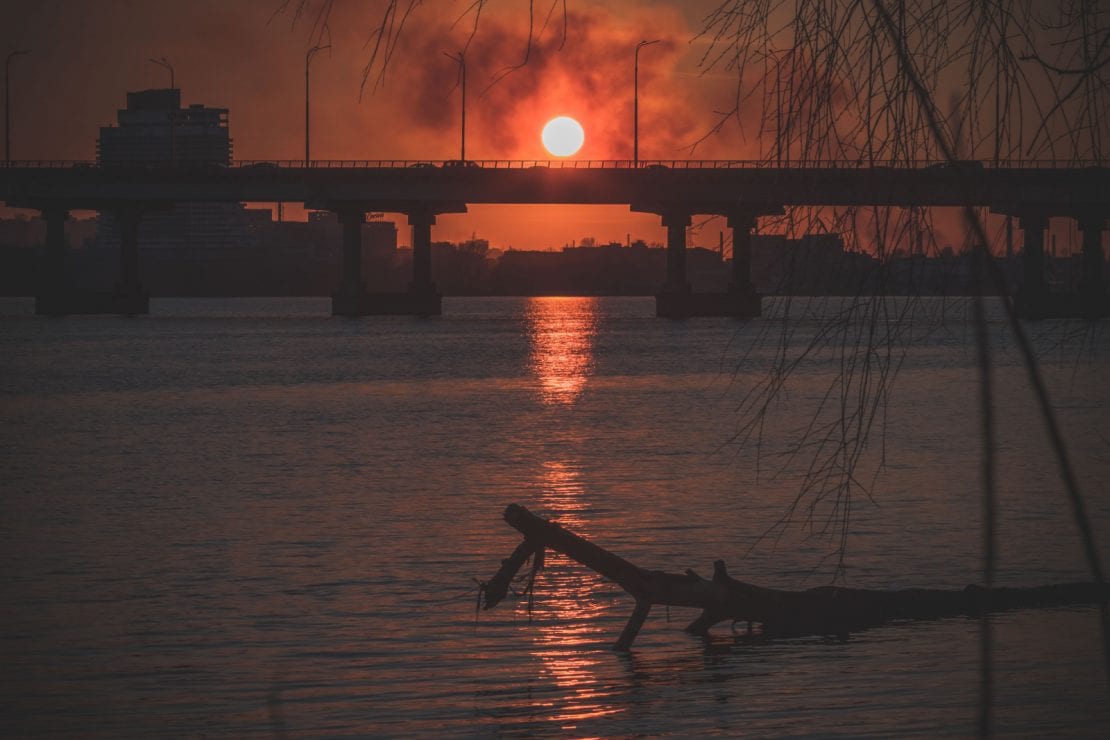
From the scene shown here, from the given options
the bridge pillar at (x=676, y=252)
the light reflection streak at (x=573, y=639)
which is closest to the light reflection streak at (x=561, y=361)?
the bridge pillar at (x=676, y=252)

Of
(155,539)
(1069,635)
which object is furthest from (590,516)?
(1069,635)

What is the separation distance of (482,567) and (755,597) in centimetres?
600

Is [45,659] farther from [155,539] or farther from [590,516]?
[590,516]

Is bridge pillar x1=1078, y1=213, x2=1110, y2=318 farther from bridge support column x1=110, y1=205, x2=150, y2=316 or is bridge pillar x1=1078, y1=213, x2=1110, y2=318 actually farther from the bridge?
bridge support column x1=110, y1=205, x2=150, y2=316

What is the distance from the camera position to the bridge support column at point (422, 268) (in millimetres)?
131750

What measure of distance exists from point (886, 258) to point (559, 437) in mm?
33406

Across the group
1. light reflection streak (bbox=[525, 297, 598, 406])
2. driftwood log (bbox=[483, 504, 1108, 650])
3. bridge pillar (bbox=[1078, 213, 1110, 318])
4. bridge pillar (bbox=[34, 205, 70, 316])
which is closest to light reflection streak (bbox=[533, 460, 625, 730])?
driftwood log (bbox=[483, 504, 1108, 650])

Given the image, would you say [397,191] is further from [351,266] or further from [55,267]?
[55,267]

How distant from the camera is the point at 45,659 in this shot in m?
13.6

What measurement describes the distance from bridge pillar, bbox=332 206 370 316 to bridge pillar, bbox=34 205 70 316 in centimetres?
2429

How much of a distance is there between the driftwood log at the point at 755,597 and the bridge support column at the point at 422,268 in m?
118

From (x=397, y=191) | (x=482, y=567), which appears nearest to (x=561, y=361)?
(x=397, y=191)

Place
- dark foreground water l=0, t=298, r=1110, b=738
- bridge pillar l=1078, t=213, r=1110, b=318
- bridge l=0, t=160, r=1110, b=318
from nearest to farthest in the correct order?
bridge pillar l=1078, t=213, r=1110, b=318 → dark foreground water l=0, t=298, r=1110, b=738 → bridge l=0, t=160, r=1110, b=318

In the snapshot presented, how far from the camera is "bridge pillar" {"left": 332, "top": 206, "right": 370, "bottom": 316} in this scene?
435 feet
